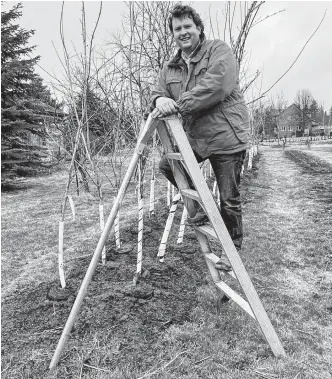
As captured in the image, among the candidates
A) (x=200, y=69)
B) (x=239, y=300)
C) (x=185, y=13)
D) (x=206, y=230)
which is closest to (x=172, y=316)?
(x=239, y=300)

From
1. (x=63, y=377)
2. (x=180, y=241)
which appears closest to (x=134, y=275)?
(x=180, y=241)

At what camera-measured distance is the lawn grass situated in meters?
2.40

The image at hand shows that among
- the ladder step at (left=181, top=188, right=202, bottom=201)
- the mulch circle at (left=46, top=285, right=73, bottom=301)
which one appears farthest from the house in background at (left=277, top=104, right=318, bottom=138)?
the ladder step at (left=181, top=188, right=202, bottom=201)

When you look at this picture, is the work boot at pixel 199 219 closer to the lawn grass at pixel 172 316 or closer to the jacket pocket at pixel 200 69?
the lawn grass at pixel 172 316

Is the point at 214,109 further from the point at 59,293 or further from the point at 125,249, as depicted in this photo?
the point at 125,249

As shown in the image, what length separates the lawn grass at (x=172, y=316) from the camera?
240 cm

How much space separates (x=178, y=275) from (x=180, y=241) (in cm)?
113

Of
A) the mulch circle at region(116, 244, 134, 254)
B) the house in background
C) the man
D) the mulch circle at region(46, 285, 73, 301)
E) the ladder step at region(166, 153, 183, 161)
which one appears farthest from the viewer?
the house in background

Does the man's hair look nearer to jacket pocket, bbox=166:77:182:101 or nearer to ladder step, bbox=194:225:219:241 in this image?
jacket pocket, bbox=166:77:182:101

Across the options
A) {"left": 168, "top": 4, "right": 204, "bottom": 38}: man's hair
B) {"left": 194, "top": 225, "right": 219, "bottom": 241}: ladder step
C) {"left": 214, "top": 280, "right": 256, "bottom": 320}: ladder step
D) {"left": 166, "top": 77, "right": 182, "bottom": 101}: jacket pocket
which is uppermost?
{"left": 168, "top": 4, "right": 204, "bottom": 38}: man's hair

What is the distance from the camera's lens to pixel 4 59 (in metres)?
16.5

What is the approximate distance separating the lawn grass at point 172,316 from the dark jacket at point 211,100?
1370 millimetres

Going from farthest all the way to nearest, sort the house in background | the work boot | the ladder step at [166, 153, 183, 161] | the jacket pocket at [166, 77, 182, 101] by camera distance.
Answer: the house in background < the work boot < the jacket pocket at [166, 77, 182, 101] < the ladder step at [166, 153, 183, 161]

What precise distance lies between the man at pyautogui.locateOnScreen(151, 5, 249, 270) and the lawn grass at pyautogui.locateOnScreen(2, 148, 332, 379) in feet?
2.04
